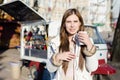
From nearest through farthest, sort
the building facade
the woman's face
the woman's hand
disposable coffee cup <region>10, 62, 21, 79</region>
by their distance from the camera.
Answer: the woman's hand, the woman's face, disposable coffee cup <region>10, 62, 21, 79</region>, the building facade

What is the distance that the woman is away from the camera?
10.9ft

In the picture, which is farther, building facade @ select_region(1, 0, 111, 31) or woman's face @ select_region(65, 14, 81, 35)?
building facade @ select_region(1, 0, 111, 31)

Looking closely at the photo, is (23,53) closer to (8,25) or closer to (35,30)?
(35,30)

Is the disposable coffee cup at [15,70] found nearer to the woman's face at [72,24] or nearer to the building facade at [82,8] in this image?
the woman's face at [72,24]

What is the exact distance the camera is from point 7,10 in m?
10.7

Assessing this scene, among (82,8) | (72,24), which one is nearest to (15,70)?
(72,24)

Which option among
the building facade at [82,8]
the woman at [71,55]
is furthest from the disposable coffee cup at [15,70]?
the building facade at [82,8]

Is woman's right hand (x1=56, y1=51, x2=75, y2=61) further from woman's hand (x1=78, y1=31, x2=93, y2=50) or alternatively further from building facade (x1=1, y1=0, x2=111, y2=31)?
building facade (x1=1, y1=0, x2=111, y2=31)

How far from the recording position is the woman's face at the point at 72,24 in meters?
3.41

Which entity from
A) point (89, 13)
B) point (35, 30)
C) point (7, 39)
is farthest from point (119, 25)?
point (89, 13)

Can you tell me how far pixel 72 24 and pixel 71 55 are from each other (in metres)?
0.32

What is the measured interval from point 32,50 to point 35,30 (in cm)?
60

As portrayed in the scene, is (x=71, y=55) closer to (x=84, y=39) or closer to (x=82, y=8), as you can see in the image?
(x=84, y=39)

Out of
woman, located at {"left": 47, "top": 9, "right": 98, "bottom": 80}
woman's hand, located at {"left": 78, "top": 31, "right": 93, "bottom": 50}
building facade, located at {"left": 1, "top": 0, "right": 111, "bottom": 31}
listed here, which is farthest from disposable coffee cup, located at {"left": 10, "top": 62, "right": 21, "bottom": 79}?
building facade, located at {"left": 1, "top": 0, "right": 111, "bottom": 31}
